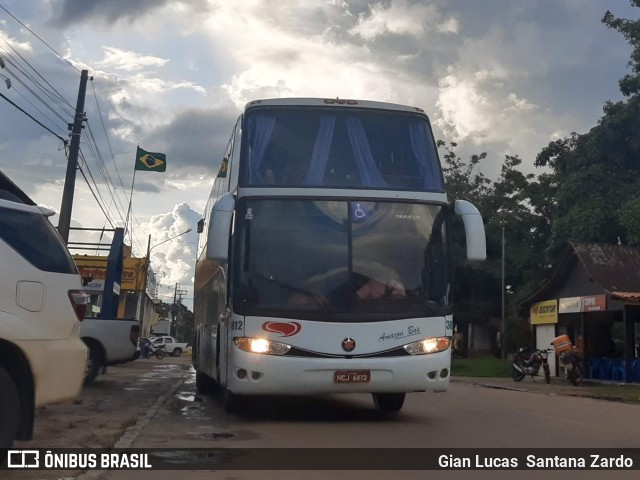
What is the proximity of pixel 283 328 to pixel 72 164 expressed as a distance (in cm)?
1458

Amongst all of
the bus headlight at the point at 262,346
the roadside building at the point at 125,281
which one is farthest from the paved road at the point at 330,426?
the roadside building at the point at 125,281

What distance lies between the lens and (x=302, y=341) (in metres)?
10.2

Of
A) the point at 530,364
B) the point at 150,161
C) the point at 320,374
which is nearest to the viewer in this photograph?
the point at 320,374

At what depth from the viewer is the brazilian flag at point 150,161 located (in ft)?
96.0

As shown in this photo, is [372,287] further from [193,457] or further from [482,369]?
[482,369]

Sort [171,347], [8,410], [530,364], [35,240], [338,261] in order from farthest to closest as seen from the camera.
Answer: [171,347]
[530,364]
[338,261]
[35,240]
[8,410]

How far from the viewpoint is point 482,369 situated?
3700 centimetres

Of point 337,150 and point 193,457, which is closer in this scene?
point 193,457

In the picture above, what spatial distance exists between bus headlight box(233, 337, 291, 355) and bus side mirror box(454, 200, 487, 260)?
8.66 ft

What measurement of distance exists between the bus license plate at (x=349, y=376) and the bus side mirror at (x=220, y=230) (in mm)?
2013

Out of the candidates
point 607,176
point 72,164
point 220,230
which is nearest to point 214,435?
point 220,230

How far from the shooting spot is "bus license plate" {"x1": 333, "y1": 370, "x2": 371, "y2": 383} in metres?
10.2

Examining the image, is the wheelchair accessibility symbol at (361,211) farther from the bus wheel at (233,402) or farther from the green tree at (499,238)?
the green tree at (499,238)

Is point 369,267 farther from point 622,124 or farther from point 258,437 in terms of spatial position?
point 622,124
